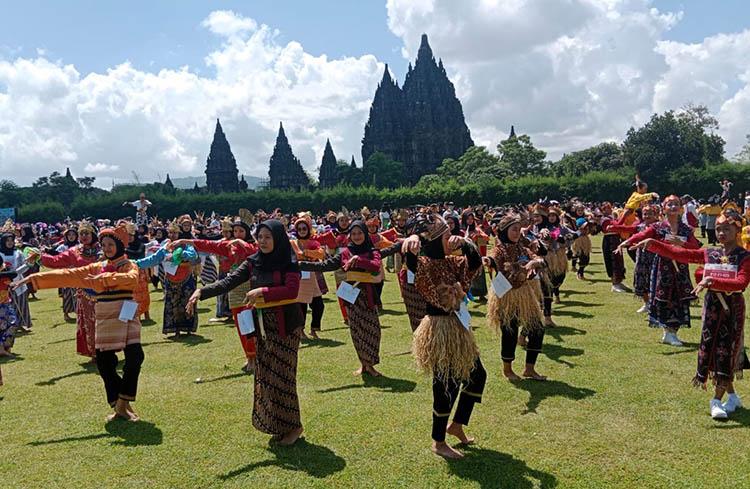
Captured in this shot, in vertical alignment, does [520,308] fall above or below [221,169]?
below

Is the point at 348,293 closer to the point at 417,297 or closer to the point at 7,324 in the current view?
the point at 417,297

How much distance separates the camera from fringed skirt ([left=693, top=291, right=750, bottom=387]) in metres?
6.22

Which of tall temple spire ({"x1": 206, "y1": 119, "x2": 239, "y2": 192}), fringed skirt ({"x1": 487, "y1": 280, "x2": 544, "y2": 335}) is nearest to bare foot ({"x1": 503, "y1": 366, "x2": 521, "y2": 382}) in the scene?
fringed skirt ({"x1": 487, "y1": 280, "x2": 544, "y2": 335})

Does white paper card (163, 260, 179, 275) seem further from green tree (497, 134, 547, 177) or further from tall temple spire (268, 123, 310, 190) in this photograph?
tall temple spire (268, 123, 310, 190)

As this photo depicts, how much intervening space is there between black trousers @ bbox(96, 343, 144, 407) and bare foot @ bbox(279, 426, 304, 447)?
2010 millimetres

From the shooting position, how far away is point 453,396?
562cm

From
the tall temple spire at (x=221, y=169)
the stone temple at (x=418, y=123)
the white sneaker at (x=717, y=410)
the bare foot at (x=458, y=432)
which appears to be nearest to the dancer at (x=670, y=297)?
the white sneaker at (x=717, y=410)

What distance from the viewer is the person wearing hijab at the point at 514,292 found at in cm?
740

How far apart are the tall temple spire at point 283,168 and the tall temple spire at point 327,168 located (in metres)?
3.70

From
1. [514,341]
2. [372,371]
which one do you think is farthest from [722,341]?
[372,371]

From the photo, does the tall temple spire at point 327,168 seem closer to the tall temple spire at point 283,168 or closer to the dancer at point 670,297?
the tall temple spire at point 283,168

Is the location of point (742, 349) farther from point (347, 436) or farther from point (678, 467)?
point (347, 436)

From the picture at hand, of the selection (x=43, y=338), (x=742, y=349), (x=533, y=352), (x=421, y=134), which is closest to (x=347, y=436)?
(x=533, y=352)

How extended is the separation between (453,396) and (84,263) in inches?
232
